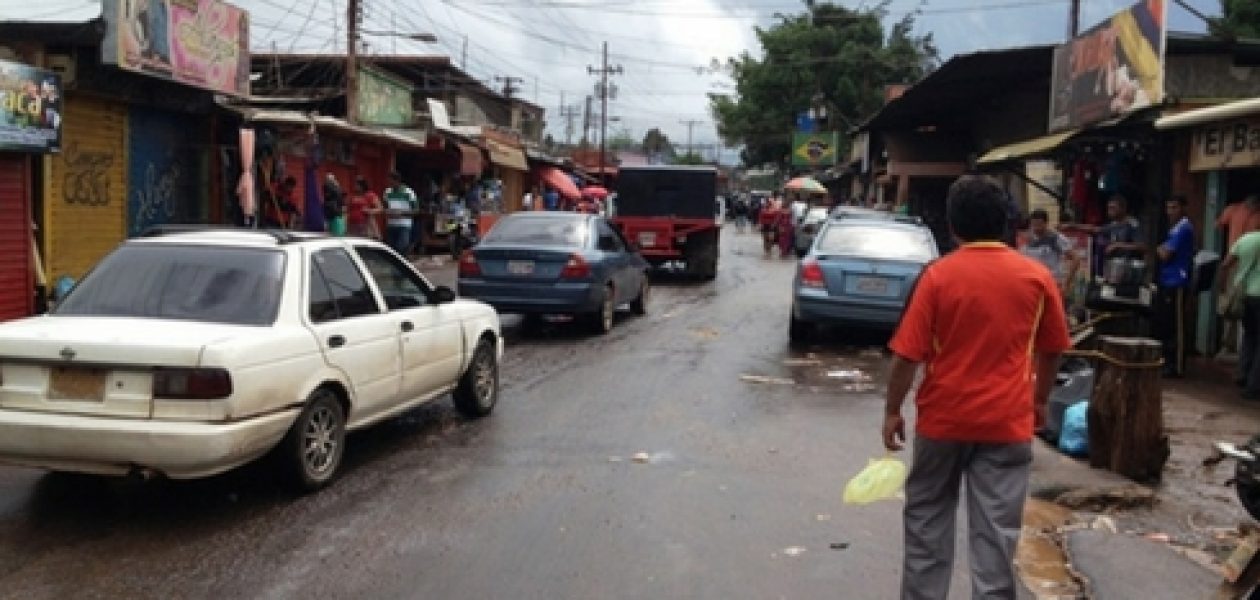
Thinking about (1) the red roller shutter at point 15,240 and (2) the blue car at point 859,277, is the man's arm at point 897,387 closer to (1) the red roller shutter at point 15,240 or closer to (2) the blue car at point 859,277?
(2) the blue car at point 859,277

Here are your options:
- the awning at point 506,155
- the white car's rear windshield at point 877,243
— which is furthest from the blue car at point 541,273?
the awning at point 506,155

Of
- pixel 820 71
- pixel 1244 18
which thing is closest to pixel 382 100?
pixel 1244 18

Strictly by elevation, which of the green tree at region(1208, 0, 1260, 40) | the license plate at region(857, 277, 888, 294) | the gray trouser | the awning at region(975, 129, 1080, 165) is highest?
the green tree at region(1208, 0, 1260, 40)

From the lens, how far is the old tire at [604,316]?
44.2 ft

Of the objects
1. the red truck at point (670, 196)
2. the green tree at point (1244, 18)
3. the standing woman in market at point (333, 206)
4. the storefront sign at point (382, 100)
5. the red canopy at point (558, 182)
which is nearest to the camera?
the standing woman in market at point (333, 206)

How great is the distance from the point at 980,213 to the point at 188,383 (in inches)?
147

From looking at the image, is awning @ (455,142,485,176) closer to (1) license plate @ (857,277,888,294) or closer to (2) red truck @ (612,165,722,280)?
(2) red truck @ (612,165,722,280)

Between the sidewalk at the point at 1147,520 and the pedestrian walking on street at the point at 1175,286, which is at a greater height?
the pedestrian walking on street at the point at 1175,286

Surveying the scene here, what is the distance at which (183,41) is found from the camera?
1494 centimetres

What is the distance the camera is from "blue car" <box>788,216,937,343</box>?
1229 centimetres

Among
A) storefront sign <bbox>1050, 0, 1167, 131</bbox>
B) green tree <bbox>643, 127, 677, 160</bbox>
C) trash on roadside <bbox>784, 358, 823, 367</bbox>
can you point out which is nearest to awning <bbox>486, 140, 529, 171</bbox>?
storefront sign <bbox>1050, 0, 1167, 131</bbox>

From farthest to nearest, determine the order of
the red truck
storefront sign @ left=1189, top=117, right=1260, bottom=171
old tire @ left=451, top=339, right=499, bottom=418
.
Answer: the red truck
storefront sign @ left=1189, top=117, right=1260, bottom=171
old tire @ left=451, top=339, right=499, bottom=418

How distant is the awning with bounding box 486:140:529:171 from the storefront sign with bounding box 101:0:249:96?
1458cm

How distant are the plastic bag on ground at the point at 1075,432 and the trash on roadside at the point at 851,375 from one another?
2.97 m
